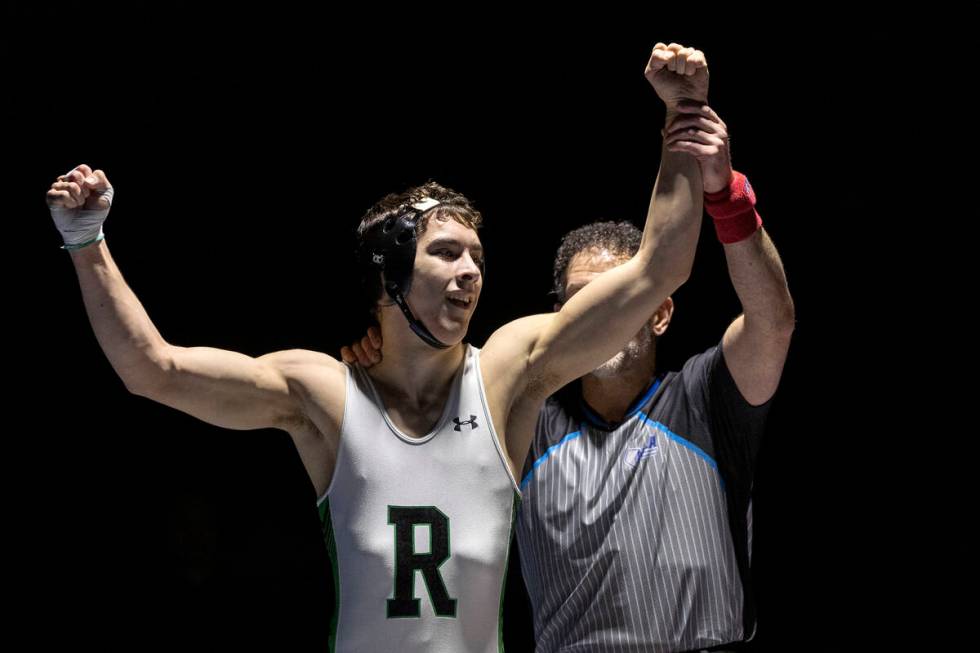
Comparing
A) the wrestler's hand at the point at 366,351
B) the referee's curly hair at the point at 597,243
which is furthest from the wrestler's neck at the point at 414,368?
the referee's curly hair at the point at 597,243

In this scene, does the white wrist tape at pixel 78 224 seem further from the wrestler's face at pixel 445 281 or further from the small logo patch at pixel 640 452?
the small logo patch at pixel 640 452

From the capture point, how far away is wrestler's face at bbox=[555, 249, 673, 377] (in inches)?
101

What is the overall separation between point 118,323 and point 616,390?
1150mm

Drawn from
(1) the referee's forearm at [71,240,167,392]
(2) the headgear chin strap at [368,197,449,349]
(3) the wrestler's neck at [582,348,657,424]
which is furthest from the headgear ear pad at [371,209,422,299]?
(3) the wrestler's neck at [582,348,657,424]

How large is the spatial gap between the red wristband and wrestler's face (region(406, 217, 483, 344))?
0.46 metres

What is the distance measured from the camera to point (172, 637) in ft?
12.3

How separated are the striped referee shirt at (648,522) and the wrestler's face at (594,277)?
100 millimetres

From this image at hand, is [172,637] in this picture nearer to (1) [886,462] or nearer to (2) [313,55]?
(2) [313,55]

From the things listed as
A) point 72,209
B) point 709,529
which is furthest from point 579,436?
point 72,209

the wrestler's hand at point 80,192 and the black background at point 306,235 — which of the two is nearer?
the wrestler's hand at point 80,192

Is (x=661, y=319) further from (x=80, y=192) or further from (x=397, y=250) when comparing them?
(x=80, y=192)

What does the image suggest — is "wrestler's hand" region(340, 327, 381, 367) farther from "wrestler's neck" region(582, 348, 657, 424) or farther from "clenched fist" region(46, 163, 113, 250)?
"wrestler's neck" region(582, 348, 657, 424)

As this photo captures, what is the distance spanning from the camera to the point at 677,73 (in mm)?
2033

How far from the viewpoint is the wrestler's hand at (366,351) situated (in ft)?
7.00
